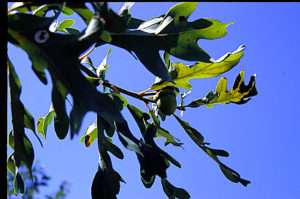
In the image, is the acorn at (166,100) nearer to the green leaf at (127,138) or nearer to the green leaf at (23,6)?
the green leaf at (127,138)

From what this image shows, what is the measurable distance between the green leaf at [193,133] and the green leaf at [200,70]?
0.18m

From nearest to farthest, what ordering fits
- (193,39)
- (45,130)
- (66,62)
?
(66,62), (193,39), (45,130)

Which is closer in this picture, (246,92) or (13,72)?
(13,72)

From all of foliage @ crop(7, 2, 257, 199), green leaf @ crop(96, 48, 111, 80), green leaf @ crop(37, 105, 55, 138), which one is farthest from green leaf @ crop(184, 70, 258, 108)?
green leaf @ crop(37, 105, 55, 138)

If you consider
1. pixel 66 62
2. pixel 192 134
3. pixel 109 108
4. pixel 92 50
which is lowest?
pixel 109 108

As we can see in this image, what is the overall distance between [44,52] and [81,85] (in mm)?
147

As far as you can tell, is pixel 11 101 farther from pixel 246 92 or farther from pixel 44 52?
pixel 246 92

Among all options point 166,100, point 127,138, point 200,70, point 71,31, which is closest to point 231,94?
point 200,70

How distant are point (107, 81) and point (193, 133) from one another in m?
0.50

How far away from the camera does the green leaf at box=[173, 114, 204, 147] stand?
1.81 m

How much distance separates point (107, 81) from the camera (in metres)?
1.70

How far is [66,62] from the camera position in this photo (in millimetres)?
1120

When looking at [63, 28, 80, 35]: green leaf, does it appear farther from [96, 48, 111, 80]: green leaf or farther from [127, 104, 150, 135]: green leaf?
[127, 104, 150, 135]: green leaf
